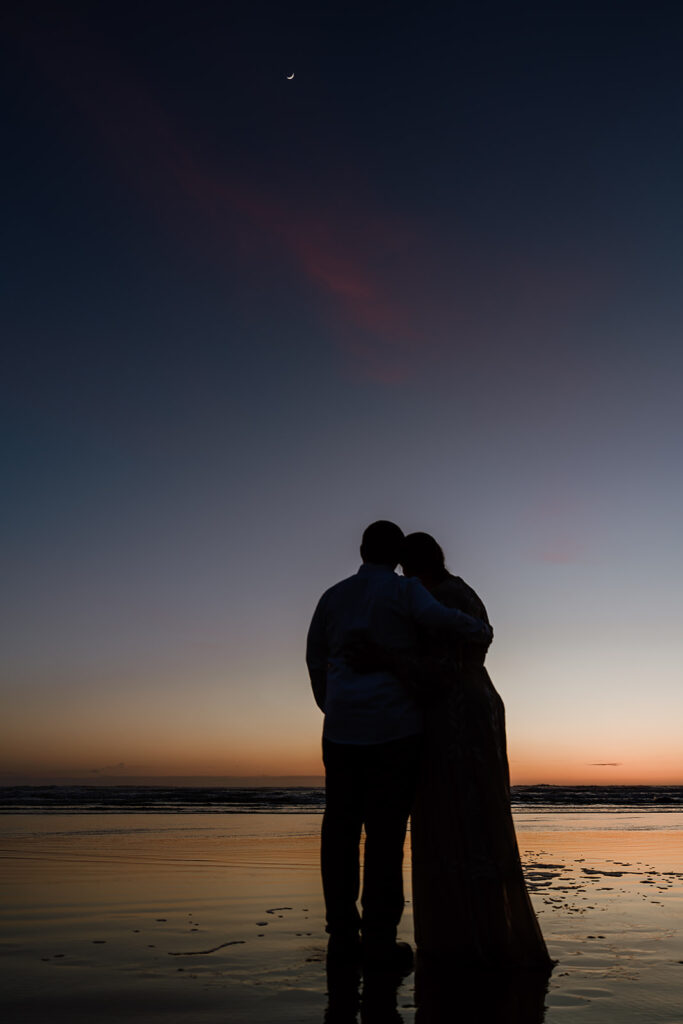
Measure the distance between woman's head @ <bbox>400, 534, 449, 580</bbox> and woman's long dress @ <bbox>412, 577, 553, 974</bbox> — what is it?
0.45 m

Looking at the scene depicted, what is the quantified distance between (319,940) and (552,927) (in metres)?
1.38

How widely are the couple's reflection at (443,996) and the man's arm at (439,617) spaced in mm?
1391

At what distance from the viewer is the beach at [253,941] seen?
2.95 metres

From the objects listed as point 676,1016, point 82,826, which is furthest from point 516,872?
point 82,826

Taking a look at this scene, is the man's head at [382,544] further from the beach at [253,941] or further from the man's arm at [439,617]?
the beach at [253,941]

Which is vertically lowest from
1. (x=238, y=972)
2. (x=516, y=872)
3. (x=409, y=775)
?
(x=238, y=972)

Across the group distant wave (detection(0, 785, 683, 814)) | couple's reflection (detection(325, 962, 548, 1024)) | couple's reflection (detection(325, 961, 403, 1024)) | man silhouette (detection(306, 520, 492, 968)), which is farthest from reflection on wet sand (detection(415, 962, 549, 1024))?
distant wave (detection(0, 785, 683, 814))

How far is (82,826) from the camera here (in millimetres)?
14781

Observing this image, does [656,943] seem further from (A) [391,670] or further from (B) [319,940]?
(A) [391,670]

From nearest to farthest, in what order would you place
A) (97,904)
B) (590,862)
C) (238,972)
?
(238,972) → (97,904) → (590,862)

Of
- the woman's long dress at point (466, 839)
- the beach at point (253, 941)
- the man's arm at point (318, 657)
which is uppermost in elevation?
the man's arm at point (318, 657)

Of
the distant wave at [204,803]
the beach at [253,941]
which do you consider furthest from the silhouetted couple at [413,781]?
the distant wave at [204,803]

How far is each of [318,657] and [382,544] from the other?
63 cm

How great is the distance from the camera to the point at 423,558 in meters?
4.20
